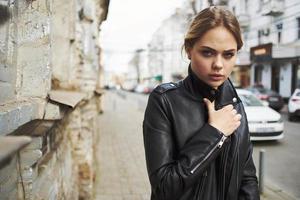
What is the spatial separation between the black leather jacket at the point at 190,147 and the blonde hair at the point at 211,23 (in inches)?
7.3

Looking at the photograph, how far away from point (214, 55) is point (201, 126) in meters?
0.34

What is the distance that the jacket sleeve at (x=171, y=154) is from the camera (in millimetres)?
1635

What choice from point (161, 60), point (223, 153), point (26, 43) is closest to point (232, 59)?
point (223, 153)

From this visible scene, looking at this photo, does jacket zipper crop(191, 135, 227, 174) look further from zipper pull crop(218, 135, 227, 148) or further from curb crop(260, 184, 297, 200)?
curb crop(260, 184, 297, 200)

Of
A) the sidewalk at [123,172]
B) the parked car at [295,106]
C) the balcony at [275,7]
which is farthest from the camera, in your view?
the balcony at [275,7]

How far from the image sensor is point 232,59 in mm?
1829

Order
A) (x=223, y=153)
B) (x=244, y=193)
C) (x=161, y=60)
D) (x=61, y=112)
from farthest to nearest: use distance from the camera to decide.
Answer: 1. (x=161, y=60)
2. (x=61, y=112)
3. (x=244, y=193)
4. (x=223, y=153)

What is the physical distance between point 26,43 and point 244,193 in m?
1.65

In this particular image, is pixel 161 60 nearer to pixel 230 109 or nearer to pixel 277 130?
pixel 277 130

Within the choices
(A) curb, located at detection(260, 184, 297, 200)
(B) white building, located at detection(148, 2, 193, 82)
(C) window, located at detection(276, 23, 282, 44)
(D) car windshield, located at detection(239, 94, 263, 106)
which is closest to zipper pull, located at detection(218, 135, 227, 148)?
(A) curb, located at detection(260, 184, 297, 200)

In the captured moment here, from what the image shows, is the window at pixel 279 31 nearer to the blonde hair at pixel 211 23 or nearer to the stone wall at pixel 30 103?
the stone wall at pixel 30 103

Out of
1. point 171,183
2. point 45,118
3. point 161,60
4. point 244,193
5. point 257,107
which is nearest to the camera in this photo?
point 171,183

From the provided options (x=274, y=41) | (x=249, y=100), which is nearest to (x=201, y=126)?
(x=249, y=100)

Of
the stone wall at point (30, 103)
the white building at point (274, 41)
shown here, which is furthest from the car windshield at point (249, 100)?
the white building at point (274, 41)
